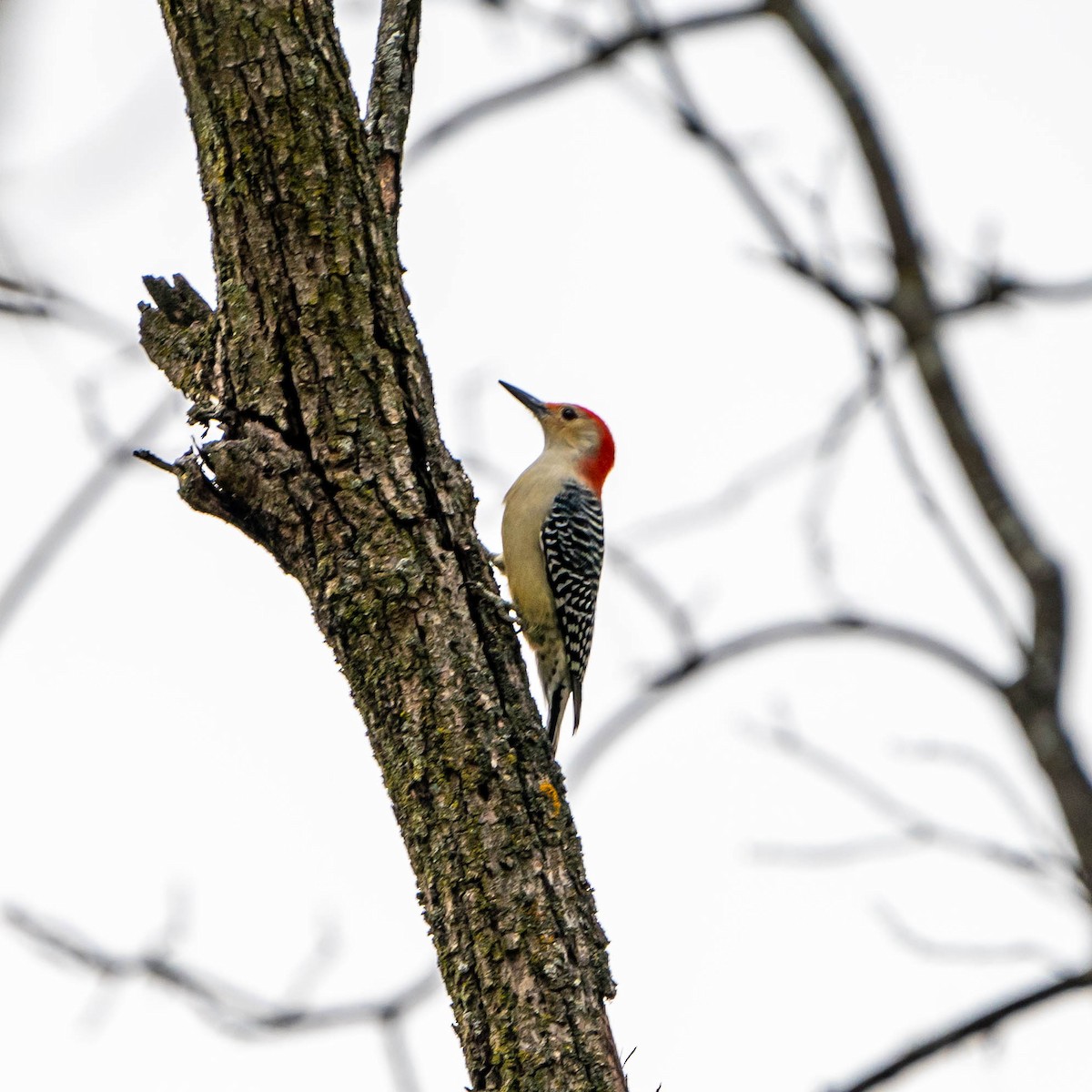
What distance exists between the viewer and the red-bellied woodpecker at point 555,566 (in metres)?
7.61

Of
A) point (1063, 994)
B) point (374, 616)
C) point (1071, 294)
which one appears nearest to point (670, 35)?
point (1071, 294)

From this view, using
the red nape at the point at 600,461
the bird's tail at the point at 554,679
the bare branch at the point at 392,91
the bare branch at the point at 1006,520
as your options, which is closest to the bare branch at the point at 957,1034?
the bare branch at the point at 1006,520

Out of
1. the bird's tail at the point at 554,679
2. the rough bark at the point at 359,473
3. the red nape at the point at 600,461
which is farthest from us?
the red nape at the point at 600,461

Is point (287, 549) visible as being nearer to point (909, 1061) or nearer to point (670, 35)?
point (670, 35)

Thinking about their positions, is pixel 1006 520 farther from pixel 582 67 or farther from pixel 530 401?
pixel 530 401

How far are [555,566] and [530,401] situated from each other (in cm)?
166

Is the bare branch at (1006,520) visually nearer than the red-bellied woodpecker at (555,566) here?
Yes

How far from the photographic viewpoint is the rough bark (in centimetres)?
365

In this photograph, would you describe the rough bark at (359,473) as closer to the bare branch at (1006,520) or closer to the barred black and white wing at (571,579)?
the bare branch at (1006,520)

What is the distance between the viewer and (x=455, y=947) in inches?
141

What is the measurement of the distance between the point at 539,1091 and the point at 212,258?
A: 2494mm

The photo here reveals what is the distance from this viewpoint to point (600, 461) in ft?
29.3

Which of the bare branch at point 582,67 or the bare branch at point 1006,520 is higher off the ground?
the bare branch at point 582,67

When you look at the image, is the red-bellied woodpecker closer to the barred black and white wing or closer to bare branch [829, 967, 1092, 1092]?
the barred black and white wing
